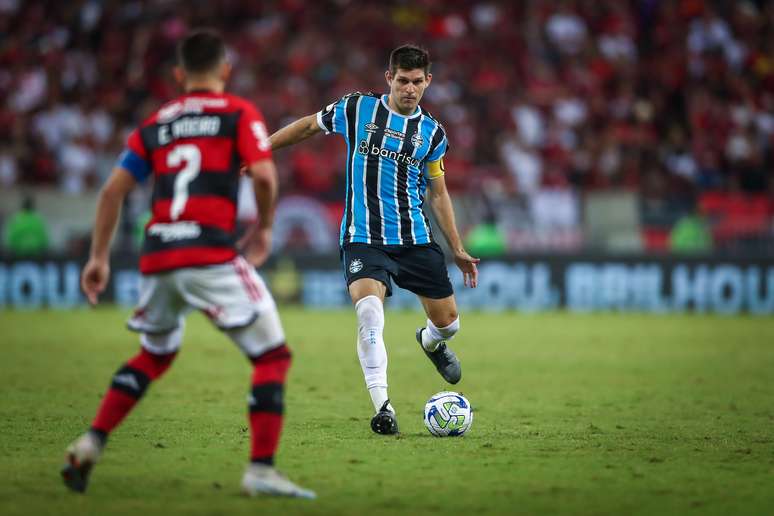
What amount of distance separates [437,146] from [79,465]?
371cm

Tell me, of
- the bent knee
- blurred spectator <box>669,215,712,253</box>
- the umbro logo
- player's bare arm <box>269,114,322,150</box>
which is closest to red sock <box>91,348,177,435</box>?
the umbro logo

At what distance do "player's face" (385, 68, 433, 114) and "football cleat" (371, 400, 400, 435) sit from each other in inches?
82.6

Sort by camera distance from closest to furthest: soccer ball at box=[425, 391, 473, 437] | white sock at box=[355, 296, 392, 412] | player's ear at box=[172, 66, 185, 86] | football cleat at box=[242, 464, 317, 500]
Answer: football cleat at box=[242, 464, 317, 500] → player's ear at box=[172, 66, 185, 86] → soccer ball at box=[425, 391, 473, 437] → white sock at box=[355, 296, 392, 412]

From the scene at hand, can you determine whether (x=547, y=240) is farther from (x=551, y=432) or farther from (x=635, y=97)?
(x=551, y=432)

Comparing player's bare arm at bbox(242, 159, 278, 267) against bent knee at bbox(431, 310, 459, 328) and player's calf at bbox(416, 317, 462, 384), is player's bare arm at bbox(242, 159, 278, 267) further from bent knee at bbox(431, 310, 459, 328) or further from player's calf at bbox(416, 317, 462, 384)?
player's calf at bbox(416, 317, 462, 384)

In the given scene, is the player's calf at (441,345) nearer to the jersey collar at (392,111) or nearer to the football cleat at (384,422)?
the football cleat at (384,422)

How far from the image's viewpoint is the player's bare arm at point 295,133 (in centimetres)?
772

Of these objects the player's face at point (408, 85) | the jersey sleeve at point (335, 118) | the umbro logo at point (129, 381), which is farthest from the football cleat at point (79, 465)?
the player's face at point (408, 85)

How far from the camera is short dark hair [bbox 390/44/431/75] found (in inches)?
308

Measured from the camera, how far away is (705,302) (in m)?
20.6

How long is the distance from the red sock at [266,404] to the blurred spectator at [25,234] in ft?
51.7

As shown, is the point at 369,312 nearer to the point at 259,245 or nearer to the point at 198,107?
the point at 259,245

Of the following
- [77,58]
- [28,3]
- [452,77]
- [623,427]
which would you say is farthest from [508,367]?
[28,3]

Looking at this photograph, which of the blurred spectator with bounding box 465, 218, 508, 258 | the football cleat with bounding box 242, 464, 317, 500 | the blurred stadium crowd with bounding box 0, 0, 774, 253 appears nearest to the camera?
the football cleat with bounding box 242, 464, 317, 500
